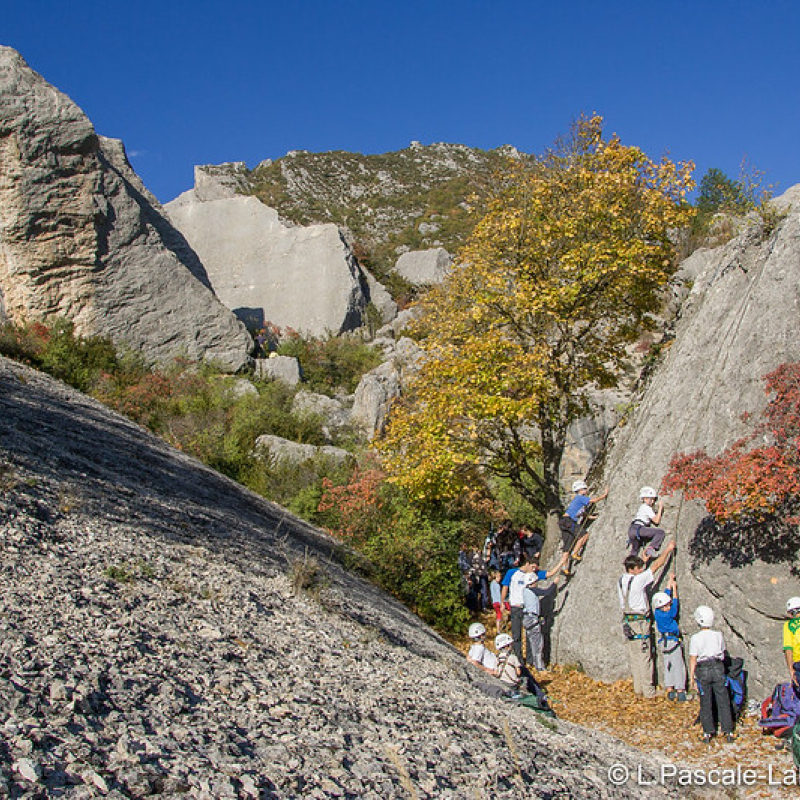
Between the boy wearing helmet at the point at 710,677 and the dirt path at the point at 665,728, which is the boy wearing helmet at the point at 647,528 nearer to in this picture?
the dirt path at the point at 665,728

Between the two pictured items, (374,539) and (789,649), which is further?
(374,539)

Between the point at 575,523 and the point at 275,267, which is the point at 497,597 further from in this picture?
the point at 275,267

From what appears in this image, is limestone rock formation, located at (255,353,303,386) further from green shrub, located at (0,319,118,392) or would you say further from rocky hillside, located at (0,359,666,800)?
Answer: rocky hillside, located at (0,359,666,800)

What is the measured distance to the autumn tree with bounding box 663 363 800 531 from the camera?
715cm

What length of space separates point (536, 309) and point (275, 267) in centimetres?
2218

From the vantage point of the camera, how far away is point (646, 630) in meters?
8.45

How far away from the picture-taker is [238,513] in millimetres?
10711

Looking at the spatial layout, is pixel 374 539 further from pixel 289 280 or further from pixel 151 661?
pixel 289 280

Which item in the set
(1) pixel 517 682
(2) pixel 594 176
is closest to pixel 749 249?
(2) pixel 594 176

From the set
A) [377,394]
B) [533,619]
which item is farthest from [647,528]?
[377,394]

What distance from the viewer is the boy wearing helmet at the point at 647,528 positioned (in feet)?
28.9

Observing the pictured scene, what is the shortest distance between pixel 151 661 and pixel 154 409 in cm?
1397

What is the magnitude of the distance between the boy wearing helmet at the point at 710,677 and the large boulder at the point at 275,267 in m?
24.3

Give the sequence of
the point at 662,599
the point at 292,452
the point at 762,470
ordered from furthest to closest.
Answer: the point at 292,452, the point at 662,599, the point at 762,470
